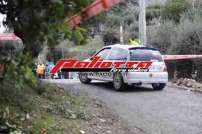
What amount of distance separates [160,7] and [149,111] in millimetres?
30591

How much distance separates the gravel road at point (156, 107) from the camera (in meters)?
11.0

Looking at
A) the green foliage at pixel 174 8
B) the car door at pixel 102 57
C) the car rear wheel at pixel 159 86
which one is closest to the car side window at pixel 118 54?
the car door at pixel 102 57

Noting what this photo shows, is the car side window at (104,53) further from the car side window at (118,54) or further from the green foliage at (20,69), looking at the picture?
the green foliage at (20,69)

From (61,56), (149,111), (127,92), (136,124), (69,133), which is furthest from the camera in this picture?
(61,56)

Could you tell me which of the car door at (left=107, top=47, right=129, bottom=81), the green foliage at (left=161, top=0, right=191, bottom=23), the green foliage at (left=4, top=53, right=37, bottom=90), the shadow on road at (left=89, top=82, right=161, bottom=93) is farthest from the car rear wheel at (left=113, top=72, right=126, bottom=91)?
the green foliage at (left=161, top=0, right=191, bottom=23)

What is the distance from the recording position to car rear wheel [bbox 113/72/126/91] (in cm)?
1741

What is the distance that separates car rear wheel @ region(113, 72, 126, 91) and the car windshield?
2.34ft

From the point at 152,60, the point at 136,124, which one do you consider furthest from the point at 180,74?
the point at 136,124

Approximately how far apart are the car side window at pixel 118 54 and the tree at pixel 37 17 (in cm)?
1036

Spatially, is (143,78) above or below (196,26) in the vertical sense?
below

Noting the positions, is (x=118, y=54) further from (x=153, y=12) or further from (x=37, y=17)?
(x=153, y=12)

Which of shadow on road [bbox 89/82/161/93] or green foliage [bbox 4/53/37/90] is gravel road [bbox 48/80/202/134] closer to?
shadow on road [bbox 89/82/161/93]

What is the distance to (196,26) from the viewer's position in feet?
86.0

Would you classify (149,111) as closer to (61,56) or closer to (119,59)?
(119,59)
